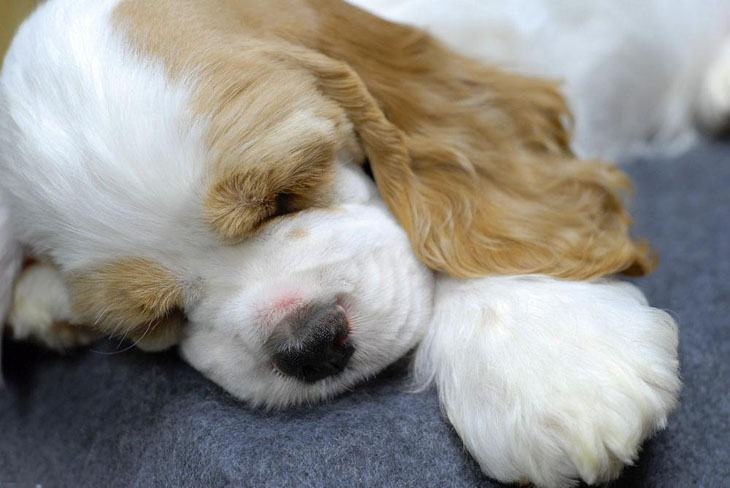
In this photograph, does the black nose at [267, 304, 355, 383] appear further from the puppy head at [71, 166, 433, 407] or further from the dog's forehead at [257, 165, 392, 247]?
the dog's forehead at [257, 165, 392, 247]

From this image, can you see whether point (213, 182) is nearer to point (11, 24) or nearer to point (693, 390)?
point (11, 24)

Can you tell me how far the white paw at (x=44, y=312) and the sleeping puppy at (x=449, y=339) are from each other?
27 centimetres

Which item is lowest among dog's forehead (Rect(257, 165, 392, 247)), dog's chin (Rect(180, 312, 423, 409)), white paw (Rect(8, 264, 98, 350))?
white paw (Rect(8, 264, 98, 350))

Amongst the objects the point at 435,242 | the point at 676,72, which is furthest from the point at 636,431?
the point at 676,72

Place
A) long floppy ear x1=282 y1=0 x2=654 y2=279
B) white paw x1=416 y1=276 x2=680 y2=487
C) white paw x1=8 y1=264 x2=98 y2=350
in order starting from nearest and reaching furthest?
white paw x1=416 y1=276 x2=680 y2=487, long floppy ear x1=282 y1=0 x2=654 y2=279, white paw x1=8 y1=264 x2=98 y2=350

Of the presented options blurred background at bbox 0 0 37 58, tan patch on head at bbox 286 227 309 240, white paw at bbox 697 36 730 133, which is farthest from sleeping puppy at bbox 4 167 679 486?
white paw at bbox 697 36 730 133

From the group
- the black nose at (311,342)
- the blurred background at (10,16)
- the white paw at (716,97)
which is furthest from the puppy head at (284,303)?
the white paw at (716,97)

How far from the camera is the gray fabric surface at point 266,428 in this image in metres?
1.23

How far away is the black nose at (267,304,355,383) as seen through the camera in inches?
49.9

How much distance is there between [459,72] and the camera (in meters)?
1.65

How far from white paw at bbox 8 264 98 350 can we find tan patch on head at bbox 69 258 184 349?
0.53ft

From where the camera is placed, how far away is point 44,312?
5.25ft

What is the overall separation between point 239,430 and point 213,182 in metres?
0.38

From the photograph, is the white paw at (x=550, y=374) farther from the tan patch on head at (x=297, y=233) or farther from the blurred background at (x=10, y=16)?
the blurred background at (x=10, y=16)
